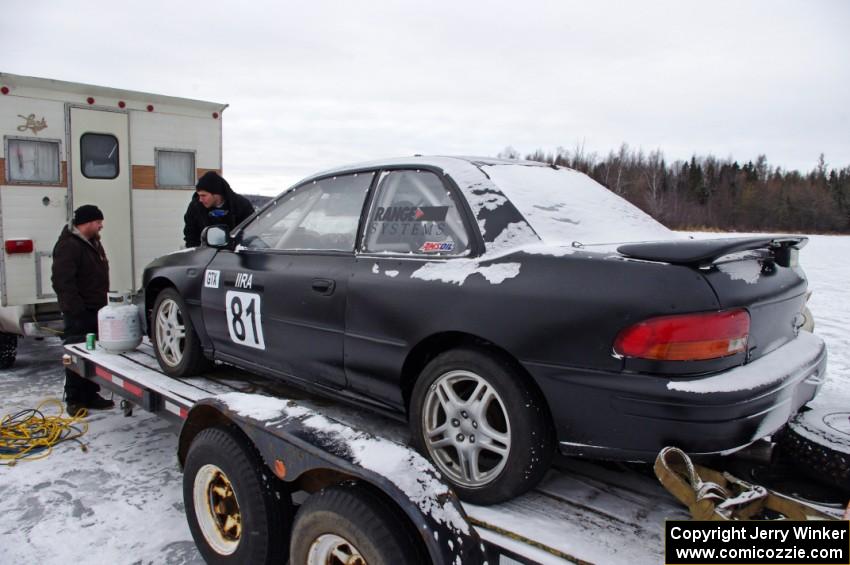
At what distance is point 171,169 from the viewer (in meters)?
6.91

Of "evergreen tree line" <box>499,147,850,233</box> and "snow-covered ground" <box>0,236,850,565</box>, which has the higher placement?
"evergreen tree line" <box>499,147,850,233</box>

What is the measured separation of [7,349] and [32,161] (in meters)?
1.88

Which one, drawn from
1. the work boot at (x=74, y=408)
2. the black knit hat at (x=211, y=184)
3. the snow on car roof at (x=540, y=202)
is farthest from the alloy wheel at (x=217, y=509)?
the black knit hat at (x=211, y=184)

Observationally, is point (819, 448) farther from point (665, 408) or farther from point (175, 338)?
point (175, 338)

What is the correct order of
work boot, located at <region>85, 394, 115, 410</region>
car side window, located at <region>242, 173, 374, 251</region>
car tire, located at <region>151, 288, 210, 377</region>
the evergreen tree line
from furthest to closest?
the evergreen tree line → work boot, located at <region>85, 394, 115, 410</region> → car tire, located at <region>151, 288, 210, 377</region> → car side window, located at <region>242, 173, 374, 251</region>

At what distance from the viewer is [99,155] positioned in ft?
20.8

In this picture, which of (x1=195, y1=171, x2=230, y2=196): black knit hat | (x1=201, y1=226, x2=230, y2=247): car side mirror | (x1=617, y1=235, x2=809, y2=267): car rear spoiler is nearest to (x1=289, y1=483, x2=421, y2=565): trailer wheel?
(x1=617, y1=235, x2=809, y2=267): car rear spoiler

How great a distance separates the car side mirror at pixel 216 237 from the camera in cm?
376

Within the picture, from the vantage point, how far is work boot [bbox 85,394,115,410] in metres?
4.94

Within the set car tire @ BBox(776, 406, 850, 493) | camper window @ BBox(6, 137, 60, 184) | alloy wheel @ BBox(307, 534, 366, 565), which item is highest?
camper window @ BBox(6, 137, 60, 184)

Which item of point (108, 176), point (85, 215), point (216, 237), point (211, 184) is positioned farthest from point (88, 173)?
point (216, 237)

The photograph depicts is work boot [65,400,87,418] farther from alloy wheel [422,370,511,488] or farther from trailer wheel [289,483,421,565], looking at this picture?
alloy wheel [422,370,511,488]

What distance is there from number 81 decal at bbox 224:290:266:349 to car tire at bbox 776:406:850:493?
2556 mm

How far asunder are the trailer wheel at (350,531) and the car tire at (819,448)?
151 cm
